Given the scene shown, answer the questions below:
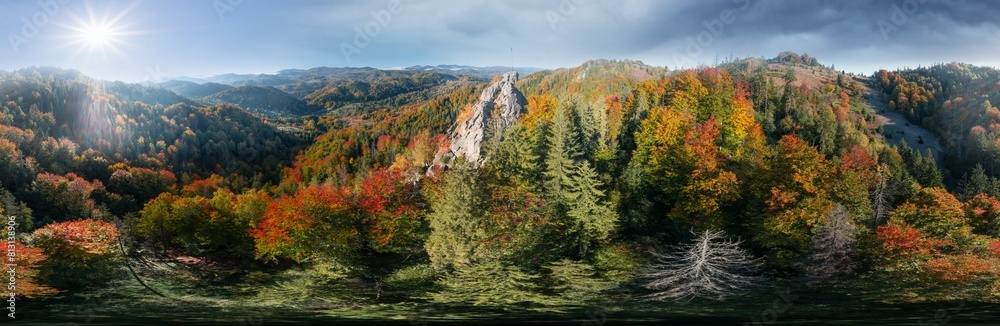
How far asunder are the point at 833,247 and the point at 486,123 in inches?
2541

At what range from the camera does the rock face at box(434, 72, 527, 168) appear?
88.4 m

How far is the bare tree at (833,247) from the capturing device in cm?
4332

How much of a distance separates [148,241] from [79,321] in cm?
4507

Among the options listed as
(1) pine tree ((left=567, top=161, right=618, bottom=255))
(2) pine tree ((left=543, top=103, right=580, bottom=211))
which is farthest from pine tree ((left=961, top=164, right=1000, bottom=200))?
(2) pine tree ((left=543, top=103, right=580, bottom=211))

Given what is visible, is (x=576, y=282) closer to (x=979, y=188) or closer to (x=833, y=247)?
(x=833, y=247)

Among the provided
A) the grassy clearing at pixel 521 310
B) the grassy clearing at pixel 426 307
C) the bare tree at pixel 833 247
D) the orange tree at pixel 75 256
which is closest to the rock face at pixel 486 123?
the grassy clearing at pixel 426 307

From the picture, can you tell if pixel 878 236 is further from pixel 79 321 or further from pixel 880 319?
pixel 79 321

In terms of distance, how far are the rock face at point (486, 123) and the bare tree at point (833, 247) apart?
48713mm

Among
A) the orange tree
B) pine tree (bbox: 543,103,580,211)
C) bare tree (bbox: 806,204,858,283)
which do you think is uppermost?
pine tree (bbox: 543,103,580,211)

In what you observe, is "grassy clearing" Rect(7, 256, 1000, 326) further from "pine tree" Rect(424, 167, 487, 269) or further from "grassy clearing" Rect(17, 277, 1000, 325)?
"pine tree" Rect(424, 167, 487, 269)

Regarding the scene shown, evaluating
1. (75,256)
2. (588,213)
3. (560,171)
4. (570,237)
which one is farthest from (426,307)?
(75,256)

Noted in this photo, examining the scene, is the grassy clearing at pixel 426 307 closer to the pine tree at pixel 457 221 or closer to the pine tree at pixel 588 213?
the pine tree at pixel 457 221

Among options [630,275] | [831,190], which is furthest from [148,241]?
[831,190]

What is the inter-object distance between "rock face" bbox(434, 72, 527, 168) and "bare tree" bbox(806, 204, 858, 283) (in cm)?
4871
